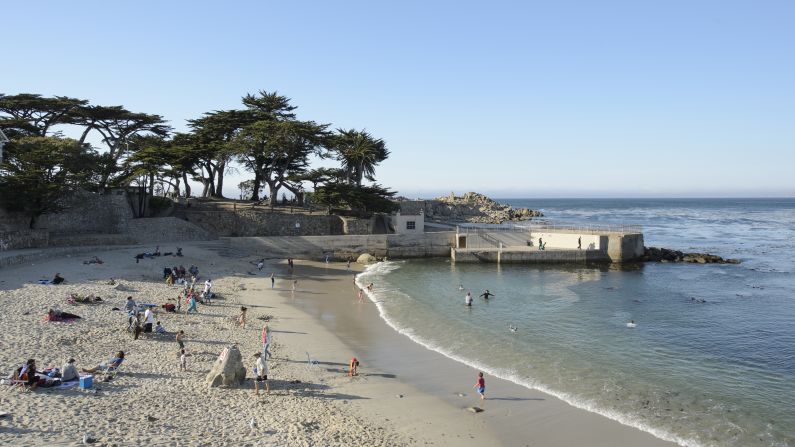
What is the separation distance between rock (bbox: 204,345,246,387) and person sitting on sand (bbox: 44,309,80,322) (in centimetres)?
856

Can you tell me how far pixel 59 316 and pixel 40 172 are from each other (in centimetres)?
1910

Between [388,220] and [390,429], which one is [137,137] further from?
[390,429]

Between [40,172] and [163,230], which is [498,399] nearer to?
[40,172]

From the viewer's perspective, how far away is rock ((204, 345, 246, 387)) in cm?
1421

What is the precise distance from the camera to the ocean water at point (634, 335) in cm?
1442

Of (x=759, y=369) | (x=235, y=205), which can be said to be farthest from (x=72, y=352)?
(x=235, y=205)

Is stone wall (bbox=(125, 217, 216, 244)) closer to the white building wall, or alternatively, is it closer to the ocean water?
the ocean water

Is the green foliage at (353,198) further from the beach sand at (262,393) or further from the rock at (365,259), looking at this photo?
the beach sand at (262,393)

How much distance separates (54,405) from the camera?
1198 cm

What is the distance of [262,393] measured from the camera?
553 inches

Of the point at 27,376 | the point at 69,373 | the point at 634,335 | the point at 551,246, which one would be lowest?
the point at 634,335

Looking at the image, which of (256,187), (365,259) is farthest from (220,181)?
(365,259)

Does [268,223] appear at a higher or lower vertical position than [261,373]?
higher

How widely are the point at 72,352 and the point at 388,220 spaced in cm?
3636
